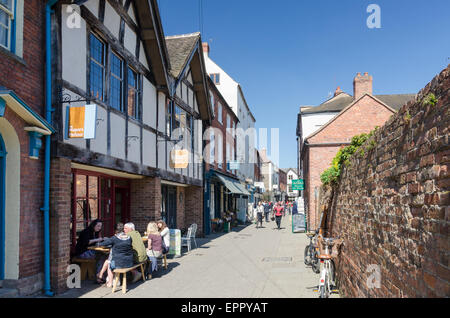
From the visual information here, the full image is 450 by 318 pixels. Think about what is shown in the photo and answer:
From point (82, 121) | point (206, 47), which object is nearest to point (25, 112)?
point (82, 121)

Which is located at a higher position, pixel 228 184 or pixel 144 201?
pixel 228 184

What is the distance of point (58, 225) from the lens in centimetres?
741

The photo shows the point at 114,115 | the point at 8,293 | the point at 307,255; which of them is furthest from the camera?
the point at 307,255

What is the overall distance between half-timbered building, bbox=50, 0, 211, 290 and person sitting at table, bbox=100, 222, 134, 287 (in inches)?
38.4

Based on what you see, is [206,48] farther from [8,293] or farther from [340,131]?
[8,293]

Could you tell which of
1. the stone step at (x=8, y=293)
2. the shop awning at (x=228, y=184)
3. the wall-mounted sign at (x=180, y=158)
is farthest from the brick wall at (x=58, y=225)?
the shop awning at (x=228, y=184)

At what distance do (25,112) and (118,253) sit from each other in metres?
3.52

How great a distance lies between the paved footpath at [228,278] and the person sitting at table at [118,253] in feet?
1.61

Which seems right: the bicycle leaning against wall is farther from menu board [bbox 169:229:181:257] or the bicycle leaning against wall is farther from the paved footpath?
menu board [bbox 169:229:181:257]

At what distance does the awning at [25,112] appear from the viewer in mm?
6148

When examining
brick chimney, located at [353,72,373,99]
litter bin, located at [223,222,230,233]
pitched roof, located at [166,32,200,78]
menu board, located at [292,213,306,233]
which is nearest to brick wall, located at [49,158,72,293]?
pitched roof, located at [166,32,200,78]

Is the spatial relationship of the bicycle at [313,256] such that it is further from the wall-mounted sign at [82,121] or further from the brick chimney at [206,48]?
the brick chimney at [206,48]

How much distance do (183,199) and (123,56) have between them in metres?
9.40

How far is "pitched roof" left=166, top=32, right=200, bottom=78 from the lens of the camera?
15.1 metres
